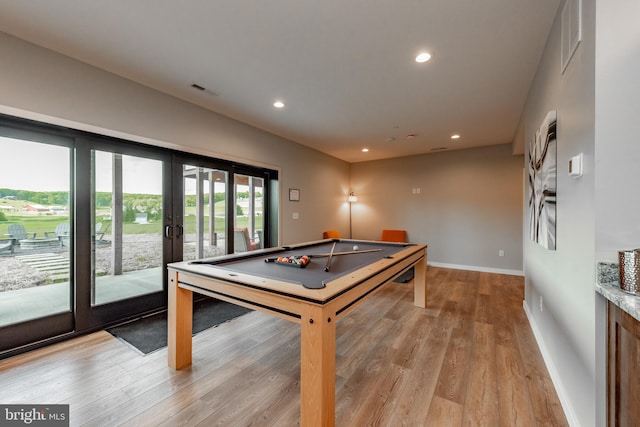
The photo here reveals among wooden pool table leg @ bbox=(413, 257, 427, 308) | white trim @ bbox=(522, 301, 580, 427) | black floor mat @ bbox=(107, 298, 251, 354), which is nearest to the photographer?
white trim @ bbox=(522, 301, 580, 427)

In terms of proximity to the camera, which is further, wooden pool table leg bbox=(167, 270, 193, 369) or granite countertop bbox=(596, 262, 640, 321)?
wooden pool table leg bbox=(167, 270, 193, 369)

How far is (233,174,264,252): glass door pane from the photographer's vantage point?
4.13 metres

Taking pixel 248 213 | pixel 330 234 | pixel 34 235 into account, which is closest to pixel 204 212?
pixel 248 213

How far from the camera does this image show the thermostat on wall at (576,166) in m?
1.31

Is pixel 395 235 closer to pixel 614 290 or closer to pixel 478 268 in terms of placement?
pixel 478 268

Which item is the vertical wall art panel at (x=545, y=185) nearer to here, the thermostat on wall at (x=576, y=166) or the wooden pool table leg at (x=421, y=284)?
the thermostat on wall at (x=576, y=166)

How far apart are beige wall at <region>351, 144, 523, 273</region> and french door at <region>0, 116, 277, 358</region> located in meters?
4.04

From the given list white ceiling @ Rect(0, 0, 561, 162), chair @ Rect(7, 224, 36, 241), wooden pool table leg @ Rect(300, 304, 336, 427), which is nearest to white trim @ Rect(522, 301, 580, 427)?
wooden pool table leg @ Rect(300, 304, 336, 427)

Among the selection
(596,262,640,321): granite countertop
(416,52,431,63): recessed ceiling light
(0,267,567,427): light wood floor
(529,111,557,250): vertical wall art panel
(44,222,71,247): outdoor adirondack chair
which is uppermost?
(416,52,431,63): recessed ceiling light

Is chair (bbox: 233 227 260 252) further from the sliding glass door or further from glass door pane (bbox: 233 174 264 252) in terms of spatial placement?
the sliding glass door

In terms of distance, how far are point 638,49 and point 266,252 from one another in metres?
2.80

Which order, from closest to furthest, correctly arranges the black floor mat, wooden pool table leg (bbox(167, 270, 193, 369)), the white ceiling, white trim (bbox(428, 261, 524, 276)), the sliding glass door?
1. the white ceiling
2. wooden pool table leg (bbox(167, 270, 193, 369))
3. the sliding glass door
4. the black floor mat
5. white trim (bbox(428, 261, 524, 276))

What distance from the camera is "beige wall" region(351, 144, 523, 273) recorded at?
202 inches

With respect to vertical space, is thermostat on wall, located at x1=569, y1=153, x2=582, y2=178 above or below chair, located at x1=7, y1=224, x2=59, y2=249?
above
